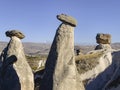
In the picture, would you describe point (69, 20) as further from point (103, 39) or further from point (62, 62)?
point (103, 39)

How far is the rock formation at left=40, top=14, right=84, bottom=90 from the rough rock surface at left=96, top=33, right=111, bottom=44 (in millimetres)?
31769

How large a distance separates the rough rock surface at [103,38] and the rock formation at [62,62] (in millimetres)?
31769

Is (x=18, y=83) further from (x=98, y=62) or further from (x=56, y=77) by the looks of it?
(x=98, y=62)

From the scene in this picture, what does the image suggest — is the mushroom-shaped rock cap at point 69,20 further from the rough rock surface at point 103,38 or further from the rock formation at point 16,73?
the rough rock surface at point 103,38

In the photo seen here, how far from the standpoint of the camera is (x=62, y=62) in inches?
687

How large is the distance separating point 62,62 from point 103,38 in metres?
32.9

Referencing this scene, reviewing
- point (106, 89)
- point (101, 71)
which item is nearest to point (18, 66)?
point (106, 89)

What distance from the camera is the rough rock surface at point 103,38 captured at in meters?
49.1

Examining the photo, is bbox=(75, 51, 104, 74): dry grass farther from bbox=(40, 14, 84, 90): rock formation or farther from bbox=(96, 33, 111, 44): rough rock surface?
bbox=(96, 33, 111, 44): rough rock surface

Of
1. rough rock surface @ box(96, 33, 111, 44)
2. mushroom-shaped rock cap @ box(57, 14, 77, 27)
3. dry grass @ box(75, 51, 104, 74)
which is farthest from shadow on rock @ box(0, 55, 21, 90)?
rough rock surface @ box(96, 33, 111, 44)

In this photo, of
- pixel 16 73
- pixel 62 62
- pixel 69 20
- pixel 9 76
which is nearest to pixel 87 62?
pixel 9 76

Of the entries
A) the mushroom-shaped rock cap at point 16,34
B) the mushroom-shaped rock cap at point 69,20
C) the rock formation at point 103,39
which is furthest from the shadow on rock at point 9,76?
the rock formation at point 103,39

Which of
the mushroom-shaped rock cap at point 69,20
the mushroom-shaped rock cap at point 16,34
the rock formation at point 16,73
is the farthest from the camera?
the mushroom-shaped rock cap at point 16,34

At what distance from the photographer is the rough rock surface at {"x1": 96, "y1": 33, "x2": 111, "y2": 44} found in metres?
49.1
